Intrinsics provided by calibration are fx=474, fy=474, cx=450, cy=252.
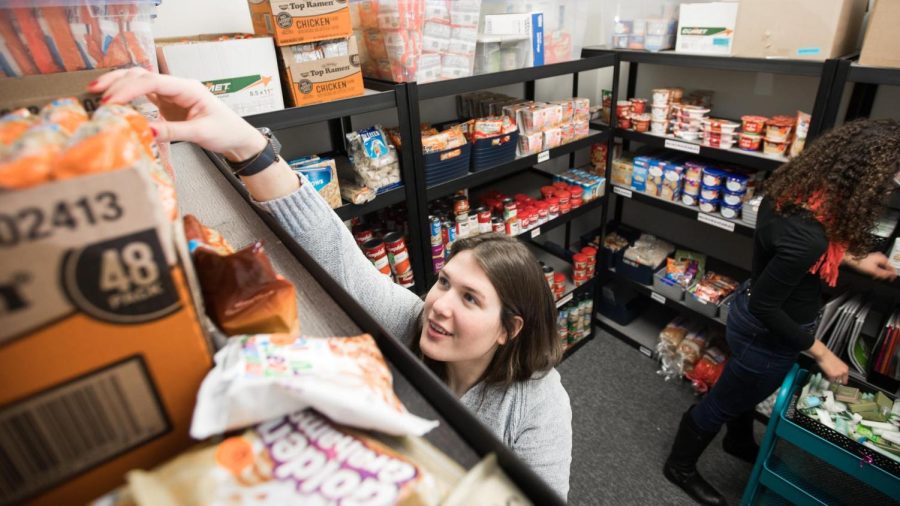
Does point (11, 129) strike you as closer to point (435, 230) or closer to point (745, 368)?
point (435, 230)

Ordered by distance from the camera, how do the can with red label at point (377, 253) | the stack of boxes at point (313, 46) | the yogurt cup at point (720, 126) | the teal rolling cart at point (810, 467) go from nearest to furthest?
the stack of boxes at point (313, 46) < the teal rolling cart at point (810, 467) < the can with red label at point (377, 253) < the yogurt cup at point (720, 126)

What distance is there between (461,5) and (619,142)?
6.57ft

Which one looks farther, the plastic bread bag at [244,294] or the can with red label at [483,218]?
the can with red label at [483,218]

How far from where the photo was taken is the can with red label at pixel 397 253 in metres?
2.17

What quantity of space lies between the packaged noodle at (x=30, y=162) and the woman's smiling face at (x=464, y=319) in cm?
88

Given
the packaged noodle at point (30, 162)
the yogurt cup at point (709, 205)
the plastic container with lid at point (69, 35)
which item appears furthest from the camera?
the yogurt cup at point (709, 205)

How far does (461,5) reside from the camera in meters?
1.94

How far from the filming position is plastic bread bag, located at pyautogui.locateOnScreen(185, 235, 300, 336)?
0.42 meters

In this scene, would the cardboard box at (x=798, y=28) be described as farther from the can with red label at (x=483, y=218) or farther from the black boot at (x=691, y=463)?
the black boot at (x=691, y=463)

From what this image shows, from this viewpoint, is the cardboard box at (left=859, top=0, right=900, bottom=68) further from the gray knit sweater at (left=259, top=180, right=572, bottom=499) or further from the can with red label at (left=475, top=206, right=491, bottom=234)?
the gray knit sweater at (left=259, top=180, right=572, bottom=499)

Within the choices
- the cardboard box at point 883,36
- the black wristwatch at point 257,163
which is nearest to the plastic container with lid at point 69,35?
the black wristwatch at point 257,163

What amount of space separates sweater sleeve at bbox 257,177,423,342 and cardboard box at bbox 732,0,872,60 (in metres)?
2.09

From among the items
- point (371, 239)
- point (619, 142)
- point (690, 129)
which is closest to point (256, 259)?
point (371, 239)

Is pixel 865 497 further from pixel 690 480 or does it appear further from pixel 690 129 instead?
pixel 690 129
